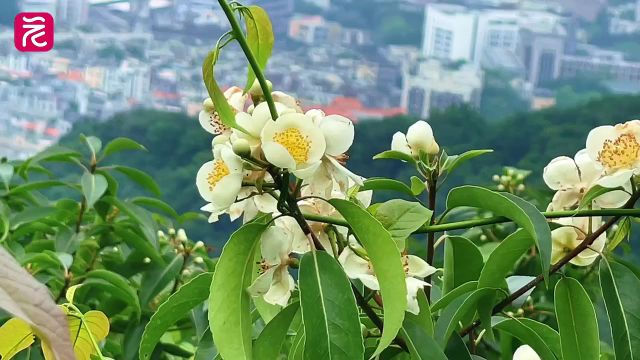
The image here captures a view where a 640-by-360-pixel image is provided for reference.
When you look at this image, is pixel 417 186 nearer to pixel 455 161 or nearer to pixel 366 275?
pixel 455 161

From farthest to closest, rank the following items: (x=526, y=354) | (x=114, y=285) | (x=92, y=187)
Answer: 1. (x=92, y=187)
2. (x=114, y=285)
3. (x=526, y=354)

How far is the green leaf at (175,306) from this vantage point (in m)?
0.45

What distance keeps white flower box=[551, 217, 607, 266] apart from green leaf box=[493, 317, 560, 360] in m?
0.04

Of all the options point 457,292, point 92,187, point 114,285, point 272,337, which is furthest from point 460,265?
point 92,187

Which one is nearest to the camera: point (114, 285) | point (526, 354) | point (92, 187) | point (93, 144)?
point (526, 354)

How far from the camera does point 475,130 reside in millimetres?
1995

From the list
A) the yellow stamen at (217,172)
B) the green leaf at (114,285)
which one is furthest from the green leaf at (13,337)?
the green leaf at (114,285)

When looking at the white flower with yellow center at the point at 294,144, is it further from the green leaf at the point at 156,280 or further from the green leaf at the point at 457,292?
the green leaf at the point at 156,280

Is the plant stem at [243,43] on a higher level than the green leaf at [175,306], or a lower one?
higher

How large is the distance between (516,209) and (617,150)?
8 centimetres

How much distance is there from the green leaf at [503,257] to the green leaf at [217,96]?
0.16 m

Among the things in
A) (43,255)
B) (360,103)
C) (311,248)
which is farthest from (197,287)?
(360,103)

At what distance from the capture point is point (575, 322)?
0.45 meters

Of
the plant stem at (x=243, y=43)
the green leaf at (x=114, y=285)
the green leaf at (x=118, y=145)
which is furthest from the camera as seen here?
the green leaf at (x=118, y=145)
